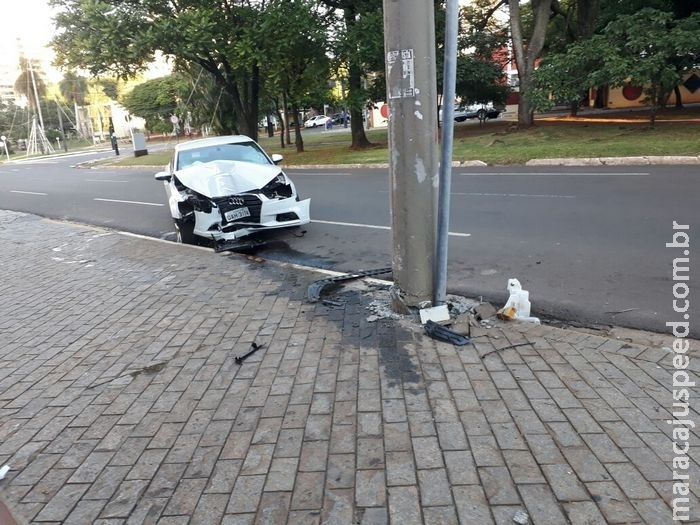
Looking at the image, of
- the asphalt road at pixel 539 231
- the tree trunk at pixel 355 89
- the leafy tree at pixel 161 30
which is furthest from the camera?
the tree trunk at pixel 355 89

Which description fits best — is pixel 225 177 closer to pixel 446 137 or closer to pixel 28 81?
pixel 446 137

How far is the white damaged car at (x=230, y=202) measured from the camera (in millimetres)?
7754

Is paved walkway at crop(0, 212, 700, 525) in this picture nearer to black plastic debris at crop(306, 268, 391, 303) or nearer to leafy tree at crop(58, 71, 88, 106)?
black plastic debris at crop(306, 268, 391, 303)

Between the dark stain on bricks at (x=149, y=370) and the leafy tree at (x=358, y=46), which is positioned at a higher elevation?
the leafy tree at (x=358, y=46)

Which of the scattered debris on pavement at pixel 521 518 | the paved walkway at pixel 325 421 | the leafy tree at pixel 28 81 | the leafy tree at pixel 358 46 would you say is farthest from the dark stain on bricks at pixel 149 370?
the leafy tree at pixel 28 81

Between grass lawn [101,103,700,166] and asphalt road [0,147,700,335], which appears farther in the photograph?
grass lawn [101,103,700,166]

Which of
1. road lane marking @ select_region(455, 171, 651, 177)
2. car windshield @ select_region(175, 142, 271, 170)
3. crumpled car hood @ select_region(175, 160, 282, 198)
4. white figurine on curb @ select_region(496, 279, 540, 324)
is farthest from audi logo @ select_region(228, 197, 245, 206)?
road lane marking @ select_region(455, 171, 651, 177)

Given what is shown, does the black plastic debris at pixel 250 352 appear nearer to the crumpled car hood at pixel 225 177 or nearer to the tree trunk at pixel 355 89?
the crumpled car hood at pixel 225 177

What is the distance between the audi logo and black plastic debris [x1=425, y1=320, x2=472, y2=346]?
13.7ft

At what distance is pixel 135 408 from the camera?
3.67 meters

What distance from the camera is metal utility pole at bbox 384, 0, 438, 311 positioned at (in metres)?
4.13

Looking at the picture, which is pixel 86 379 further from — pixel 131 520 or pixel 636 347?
pixel 636 347

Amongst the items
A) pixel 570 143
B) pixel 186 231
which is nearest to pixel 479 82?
pixel 570 143

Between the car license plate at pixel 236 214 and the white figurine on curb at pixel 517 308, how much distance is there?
4392 millimetres
